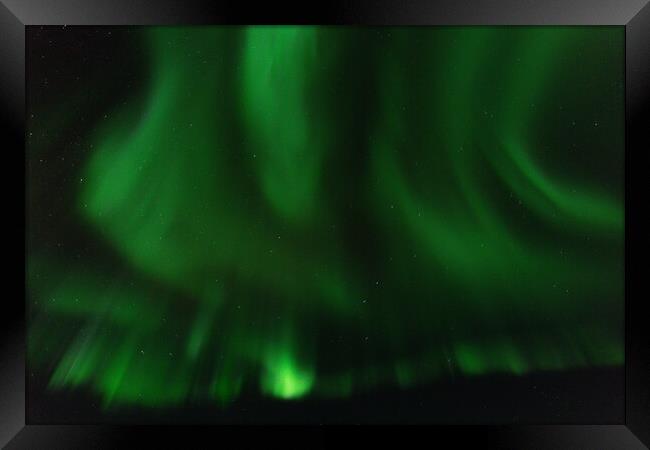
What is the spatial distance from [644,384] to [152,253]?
2.55ft

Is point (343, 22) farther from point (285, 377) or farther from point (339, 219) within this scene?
point (285, 377)

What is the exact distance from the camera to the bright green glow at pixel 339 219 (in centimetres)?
73

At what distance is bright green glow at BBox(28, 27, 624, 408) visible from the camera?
73cm

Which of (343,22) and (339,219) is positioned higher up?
(343,22)

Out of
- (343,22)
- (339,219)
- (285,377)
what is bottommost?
(285,377)

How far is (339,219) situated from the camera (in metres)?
0.73

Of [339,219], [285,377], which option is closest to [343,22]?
[339,219]

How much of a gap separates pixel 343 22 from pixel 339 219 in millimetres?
297

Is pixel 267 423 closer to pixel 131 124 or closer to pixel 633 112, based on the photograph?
pixel 131 124

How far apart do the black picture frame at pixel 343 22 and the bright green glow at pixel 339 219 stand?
0.9 inches

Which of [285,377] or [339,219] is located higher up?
[339,219]

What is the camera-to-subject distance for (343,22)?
707 mm

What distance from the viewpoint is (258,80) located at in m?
0.73

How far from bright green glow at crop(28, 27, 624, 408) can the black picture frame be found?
23mm
